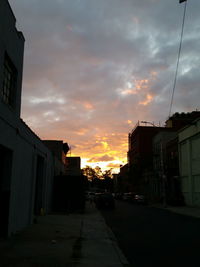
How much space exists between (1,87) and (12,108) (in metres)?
1.51

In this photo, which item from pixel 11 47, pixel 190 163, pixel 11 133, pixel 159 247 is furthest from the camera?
pixel 190 163

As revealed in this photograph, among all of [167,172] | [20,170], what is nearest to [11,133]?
[20,170]

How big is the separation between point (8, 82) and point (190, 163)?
1209 inches

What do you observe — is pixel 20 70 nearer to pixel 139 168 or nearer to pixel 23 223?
pixel 23 223

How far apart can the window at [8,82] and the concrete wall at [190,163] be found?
90.3 feet

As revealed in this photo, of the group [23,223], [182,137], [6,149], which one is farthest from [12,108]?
[182,137]

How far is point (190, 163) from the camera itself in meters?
39.1

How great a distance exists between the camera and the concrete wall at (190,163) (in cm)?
3712

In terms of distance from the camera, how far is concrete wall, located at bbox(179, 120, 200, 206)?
37.1 metres

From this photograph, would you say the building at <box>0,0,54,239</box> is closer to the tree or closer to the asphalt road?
the asphalt road

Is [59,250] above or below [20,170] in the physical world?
below

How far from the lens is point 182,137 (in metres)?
42.6

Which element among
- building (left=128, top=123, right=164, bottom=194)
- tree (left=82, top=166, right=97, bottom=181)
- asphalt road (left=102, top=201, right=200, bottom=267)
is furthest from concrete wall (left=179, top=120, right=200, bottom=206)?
tree (left=82, top=166, right=97, bottom=181)

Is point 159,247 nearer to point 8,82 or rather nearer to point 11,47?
point 8,82
